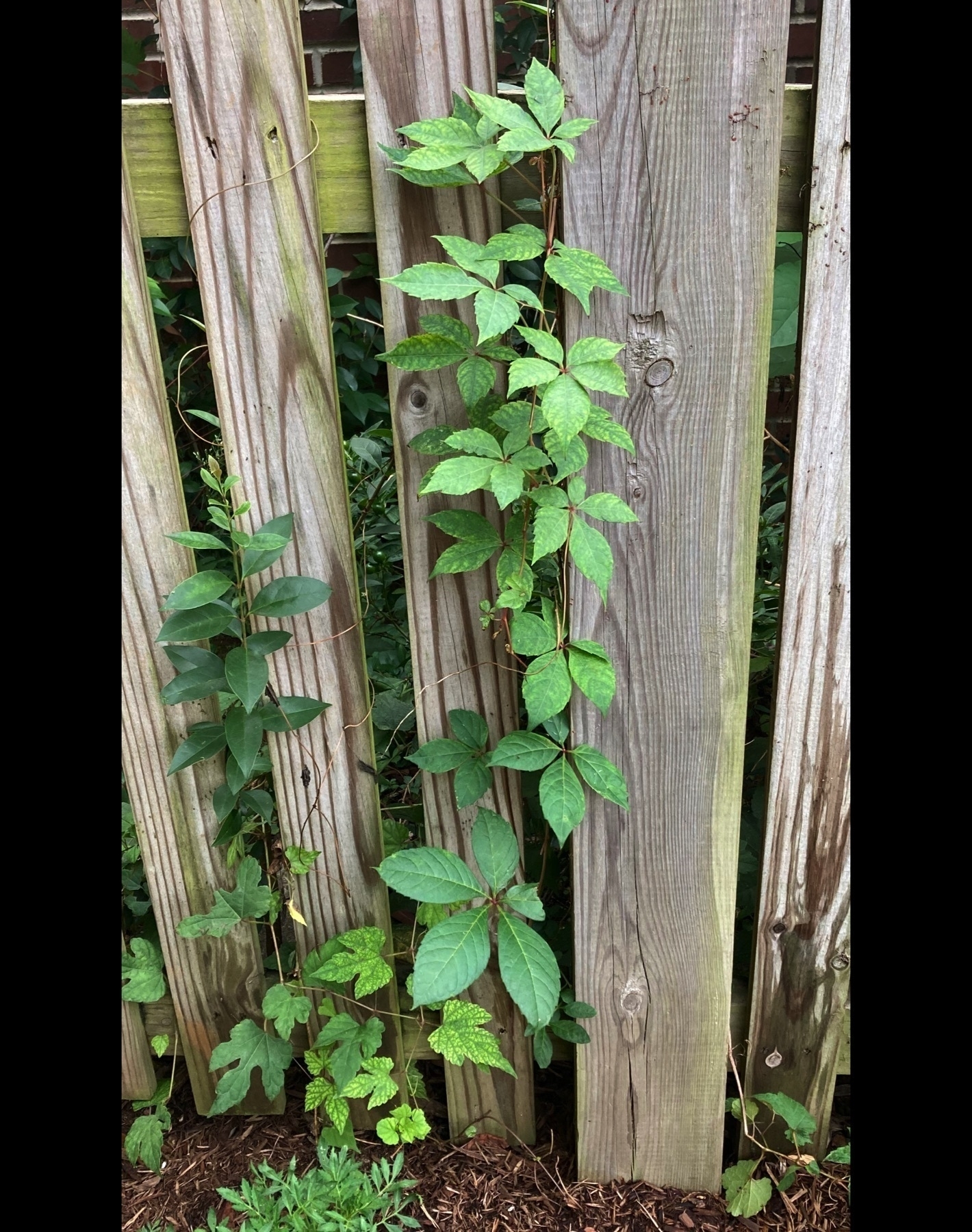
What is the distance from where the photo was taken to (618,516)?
1245mm

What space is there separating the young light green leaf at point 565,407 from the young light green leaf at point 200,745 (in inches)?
29.2

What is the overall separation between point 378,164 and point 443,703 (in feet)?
2.60

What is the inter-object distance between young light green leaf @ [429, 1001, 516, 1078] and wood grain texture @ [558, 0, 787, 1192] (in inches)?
7.6

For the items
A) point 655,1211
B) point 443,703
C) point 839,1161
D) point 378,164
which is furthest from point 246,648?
point 839,1161

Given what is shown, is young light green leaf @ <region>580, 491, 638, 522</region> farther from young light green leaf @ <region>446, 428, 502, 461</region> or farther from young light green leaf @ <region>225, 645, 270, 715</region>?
young light green leaf @ <region>225, 645, 270, 715</region>

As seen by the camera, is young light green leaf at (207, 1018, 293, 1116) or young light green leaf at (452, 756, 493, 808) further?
young light green leaf at (207, 1018, 293, 1116)

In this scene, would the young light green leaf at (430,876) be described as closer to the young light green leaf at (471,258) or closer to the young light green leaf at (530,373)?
the young light green leaf at (530,373)

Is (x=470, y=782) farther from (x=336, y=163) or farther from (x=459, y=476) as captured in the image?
(x=336, y=163)

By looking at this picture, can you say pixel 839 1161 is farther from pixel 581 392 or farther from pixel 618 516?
pixel 581 392

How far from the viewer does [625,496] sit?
1.35 m

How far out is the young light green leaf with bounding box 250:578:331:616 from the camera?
1.36 m

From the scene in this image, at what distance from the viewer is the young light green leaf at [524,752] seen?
54.4 inches

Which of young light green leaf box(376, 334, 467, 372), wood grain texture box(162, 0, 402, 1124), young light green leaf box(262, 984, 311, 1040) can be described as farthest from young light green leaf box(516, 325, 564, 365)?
young light green leaf box(262, 984, 311, 1040)
